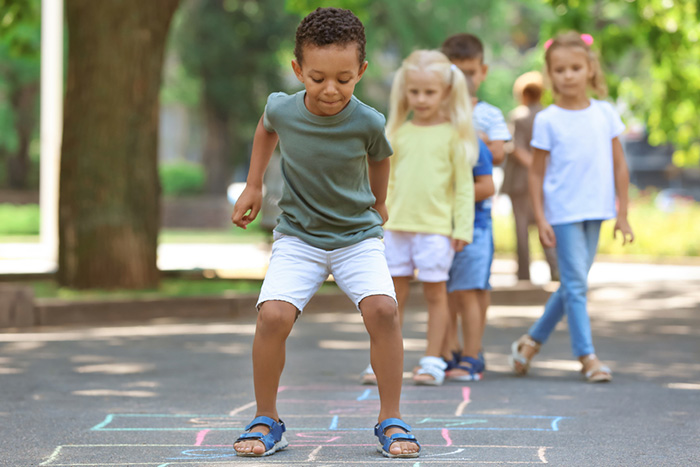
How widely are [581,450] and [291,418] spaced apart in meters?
1.38

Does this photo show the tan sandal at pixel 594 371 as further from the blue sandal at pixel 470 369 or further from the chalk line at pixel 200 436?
the chalk line at pixel 200 436

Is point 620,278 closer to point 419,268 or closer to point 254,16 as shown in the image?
point 419,268

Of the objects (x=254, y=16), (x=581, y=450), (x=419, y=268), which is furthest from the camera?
(x=254, y=16)

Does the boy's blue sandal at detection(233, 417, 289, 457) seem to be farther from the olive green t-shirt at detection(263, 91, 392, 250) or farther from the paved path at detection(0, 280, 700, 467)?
the olive green t-shirt at detection(263, 91, 392, 250)

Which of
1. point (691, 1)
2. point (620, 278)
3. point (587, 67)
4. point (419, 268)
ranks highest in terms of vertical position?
point (691, 1)

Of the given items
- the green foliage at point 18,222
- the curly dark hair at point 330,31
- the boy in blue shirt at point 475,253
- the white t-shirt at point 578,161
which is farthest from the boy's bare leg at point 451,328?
the green foliage at point 18,222

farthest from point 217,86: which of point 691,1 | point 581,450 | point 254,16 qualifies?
point 581,450

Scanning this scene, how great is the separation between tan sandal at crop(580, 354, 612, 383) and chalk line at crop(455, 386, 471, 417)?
724mm

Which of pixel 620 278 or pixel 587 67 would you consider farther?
pixel 620 278

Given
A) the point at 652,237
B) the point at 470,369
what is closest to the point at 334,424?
the point at 470,369

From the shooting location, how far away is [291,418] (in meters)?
5.23

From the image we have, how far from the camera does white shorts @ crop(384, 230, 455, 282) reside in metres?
6.23

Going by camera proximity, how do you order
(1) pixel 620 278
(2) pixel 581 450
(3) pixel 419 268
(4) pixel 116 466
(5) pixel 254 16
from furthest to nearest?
1. (5) pixel 254 16
2. (1) pixel 620 278
3. (3) pixel 419 268
4. (2) pixel 581 450
5. (4) pixel 116 466

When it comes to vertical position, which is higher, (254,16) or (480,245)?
(254,16)
